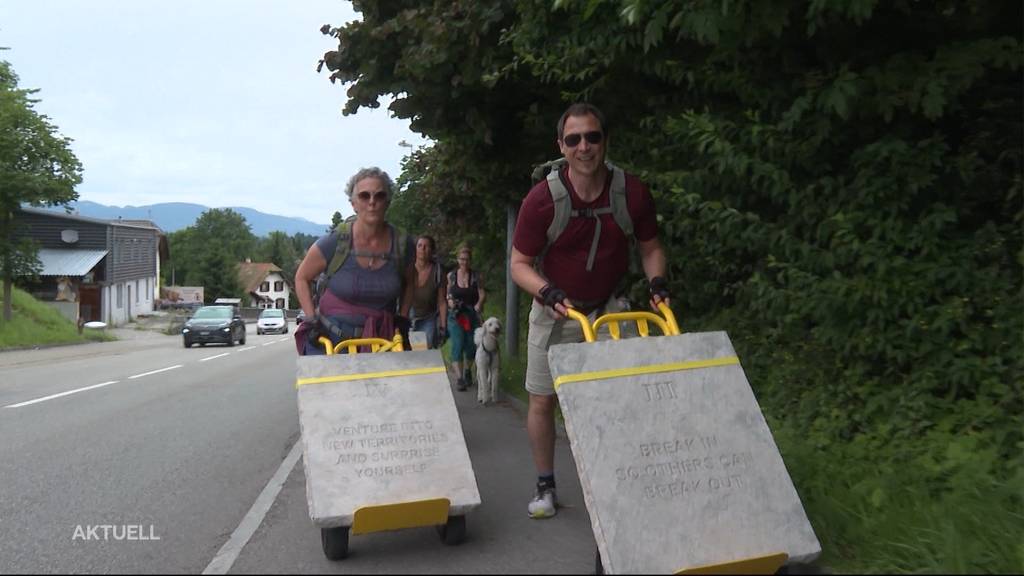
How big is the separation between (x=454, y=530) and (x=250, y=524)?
1349 mm

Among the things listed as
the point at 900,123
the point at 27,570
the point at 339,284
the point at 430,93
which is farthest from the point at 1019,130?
the point at 27,570

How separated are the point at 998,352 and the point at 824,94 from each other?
1.73 m

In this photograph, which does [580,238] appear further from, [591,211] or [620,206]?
[620,206]

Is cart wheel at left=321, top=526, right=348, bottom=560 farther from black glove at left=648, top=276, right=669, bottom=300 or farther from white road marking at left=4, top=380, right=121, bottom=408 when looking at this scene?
white road marking at left=4, top=380, right=121, bottom=408

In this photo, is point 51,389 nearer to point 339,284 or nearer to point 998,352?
point 339,284

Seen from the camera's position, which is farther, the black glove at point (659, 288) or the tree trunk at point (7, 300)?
the tree trunk at point (7, 300)

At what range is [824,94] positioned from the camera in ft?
17.1

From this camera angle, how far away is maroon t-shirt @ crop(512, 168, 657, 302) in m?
4.12

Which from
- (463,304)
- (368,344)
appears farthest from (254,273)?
(368,344)

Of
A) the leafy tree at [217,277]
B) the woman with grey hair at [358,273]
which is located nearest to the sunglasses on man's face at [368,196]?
the woman with grey hair at [358,273]

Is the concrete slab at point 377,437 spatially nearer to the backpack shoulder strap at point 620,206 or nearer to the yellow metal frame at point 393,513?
the yellow metal frame at point 393,513

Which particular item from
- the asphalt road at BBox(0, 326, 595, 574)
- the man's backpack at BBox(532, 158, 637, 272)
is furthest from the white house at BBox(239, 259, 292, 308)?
the man's backpack at BBox(532, 158, 637, 272)

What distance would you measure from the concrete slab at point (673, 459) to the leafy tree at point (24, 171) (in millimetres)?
32452

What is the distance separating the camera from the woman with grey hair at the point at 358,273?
16.0 ft
